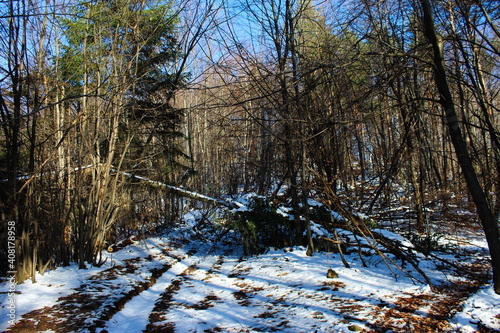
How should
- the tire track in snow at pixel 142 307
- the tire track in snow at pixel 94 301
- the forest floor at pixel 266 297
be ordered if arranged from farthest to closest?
the tire track in snow at pixel 142 307
the tire track in snow at pixel 94 301
the forest floor at pixel 266 297

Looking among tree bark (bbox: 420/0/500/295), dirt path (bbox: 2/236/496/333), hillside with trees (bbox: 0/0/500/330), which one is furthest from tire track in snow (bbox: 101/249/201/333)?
tree bark (bbox: 420/0/500/295)

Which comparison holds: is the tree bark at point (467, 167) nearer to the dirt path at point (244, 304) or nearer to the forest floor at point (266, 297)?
the forest floor at point (266, 297)

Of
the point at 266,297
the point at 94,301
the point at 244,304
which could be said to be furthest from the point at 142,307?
the point at 266,297

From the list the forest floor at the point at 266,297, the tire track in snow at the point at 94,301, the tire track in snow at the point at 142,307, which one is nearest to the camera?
the forest floor at the point at 266,297

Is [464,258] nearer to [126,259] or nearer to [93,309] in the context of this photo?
[93,309]

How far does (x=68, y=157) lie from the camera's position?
6.83 m

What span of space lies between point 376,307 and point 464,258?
3.41m

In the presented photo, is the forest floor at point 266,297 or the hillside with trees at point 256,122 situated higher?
the hillside with trees at point 256,122

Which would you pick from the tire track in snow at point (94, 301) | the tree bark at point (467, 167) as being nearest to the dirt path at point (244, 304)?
the tire track in snow at point (94, 301)

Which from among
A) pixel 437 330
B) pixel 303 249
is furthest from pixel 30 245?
pixel 437 330

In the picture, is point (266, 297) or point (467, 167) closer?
point (467, 167)

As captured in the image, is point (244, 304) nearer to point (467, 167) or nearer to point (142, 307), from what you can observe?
point (142, 307)

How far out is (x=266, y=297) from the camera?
191 inches

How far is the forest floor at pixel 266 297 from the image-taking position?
143 inches
